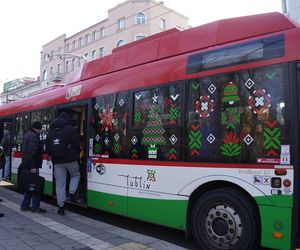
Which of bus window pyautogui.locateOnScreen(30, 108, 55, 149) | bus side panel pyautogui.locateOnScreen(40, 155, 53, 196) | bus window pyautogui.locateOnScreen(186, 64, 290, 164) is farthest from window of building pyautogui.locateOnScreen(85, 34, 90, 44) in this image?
bus window pyautogui.locateOnScreen(186, 64, 290, 164)

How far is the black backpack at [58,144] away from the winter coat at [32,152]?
0.44 m

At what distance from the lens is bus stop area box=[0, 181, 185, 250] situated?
5383mm

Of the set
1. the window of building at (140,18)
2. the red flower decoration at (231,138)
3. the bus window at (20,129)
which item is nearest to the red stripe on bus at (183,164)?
the red flower decoration at (231,138)

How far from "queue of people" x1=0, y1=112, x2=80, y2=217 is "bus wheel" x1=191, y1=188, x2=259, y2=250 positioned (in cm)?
298

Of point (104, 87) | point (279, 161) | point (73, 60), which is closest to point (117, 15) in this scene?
point (73, 60)

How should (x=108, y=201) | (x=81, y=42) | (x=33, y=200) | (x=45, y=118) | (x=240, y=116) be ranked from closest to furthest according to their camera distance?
(x=240, y=116) → (x=108, y=201) → (x=33, y=200) → (x=45, y=118) → (x=81, y=42)

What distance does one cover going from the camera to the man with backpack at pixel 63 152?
7309 mm

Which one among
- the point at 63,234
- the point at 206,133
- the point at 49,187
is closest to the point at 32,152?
the point at 49,187

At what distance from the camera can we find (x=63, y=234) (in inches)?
235

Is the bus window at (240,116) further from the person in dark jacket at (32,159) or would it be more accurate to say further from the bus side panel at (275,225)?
the person in dark jacket at (32,159)

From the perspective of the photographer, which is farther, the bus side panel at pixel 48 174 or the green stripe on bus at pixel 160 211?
the bus side panel at pixel 48 174

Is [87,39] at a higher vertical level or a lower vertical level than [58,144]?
higher

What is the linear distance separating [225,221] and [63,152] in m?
3.54

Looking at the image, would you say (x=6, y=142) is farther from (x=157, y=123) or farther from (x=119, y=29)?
(x=119, y=29)
